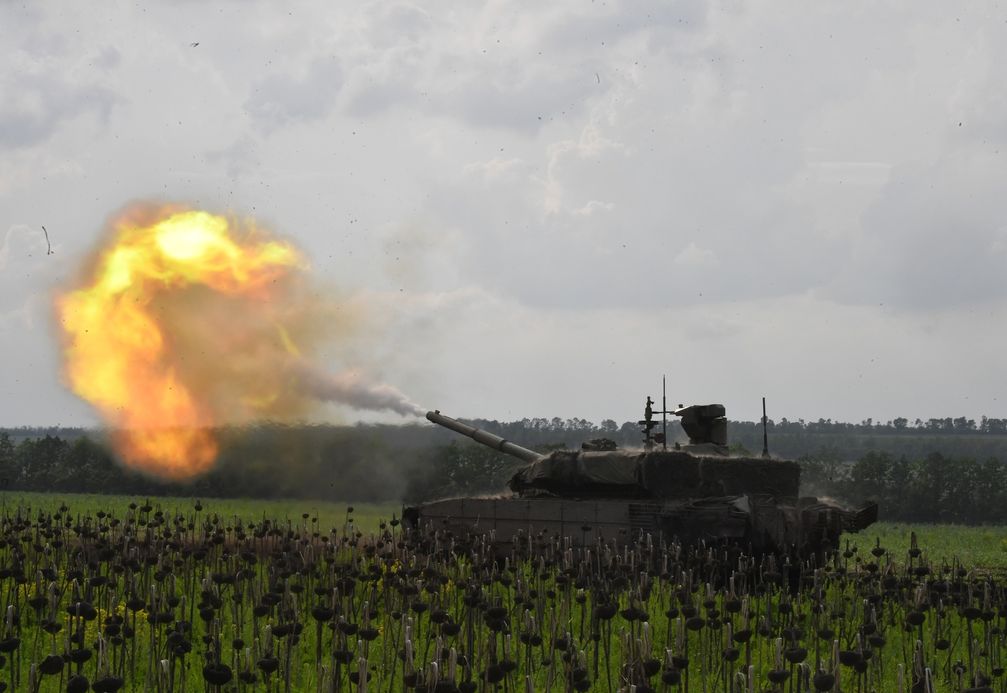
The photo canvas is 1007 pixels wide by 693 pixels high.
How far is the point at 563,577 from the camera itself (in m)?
16.3

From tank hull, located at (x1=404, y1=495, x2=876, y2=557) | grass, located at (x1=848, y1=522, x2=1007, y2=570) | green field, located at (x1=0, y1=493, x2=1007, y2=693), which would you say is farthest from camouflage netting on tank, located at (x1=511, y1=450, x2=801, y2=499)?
grass, located at (x1=848, y1=522, x2=1007, y2=570)

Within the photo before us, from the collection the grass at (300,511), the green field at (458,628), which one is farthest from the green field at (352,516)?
the green field at (458,628)

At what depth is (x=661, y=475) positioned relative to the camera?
2330cm

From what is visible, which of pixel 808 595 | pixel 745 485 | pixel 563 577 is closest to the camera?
pixel 563 577

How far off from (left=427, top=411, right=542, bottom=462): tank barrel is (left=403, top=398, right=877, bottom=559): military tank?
3.31 ft

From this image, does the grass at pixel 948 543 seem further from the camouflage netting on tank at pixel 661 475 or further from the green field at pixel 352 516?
the camouflage netting on tank at pixel 661 475

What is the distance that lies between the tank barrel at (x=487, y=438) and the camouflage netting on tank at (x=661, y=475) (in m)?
2.32

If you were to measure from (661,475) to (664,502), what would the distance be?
94 cm

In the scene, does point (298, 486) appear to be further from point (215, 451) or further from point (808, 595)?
point (808, 595)

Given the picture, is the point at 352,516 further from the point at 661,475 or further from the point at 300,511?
the point at 661,475

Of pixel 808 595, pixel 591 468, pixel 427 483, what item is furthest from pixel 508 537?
pixel 427 483

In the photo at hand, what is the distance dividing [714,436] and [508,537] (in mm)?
4949

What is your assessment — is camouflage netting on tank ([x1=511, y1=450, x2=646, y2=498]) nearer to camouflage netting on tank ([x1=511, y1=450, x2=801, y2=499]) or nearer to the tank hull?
camouflage netting on tank ([x1=511, y1=450, x2=801, y2=499])

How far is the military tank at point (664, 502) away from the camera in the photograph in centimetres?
2147
